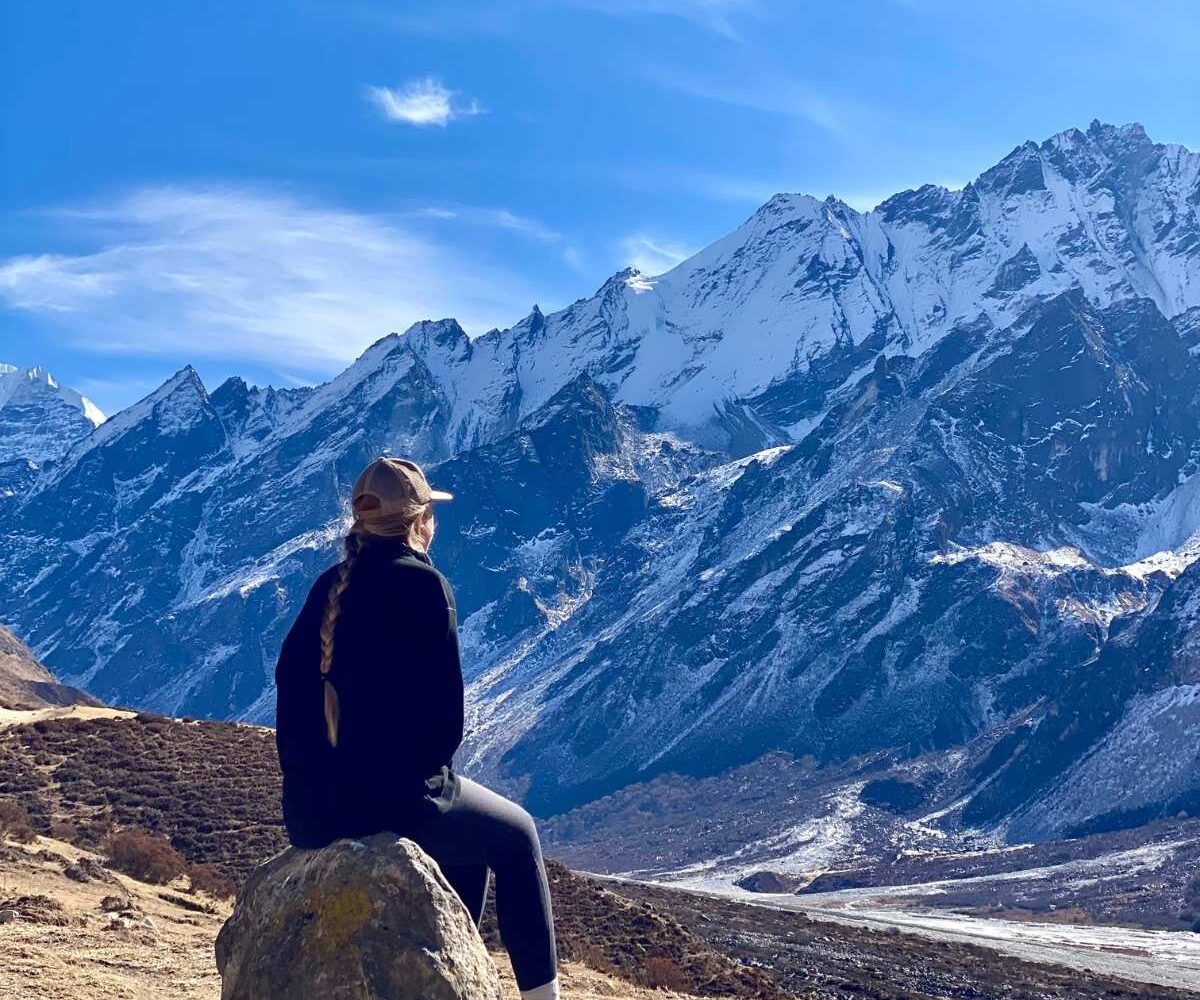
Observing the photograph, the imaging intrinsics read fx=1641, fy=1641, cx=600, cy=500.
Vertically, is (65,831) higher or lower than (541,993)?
higher

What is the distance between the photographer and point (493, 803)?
39.7ft

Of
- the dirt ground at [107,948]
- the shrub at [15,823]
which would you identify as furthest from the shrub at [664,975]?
the shrub at [15,823]

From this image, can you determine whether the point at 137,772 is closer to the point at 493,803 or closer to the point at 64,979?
the point at 64,979

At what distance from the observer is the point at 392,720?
1143 cm

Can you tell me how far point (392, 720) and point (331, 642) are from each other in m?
0.71

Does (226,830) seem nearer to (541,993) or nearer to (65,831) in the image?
(65,831)

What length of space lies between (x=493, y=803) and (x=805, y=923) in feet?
299

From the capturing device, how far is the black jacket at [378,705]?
11461 mm

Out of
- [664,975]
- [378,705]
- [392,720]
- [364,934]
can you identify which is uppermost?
[378,705]

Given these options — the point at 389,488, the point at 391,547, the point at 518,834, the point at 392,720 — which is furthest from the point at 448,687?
the point at 389,488

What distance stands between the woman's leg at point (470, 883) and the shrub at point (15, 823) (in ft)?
75.0

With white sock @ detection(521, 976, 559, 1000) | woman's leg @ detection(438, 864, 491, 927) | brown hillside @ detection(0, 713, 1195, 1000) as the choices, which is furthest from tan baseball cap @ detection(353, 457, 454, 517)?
brown hillside @ detection(0, 713, 1195, 1000)

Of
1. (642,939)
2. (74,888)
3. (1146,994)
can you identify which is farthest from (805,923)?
(74,888)

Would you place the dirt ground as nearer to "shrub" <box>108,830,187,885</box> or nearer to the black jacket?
"shrub" <box>108,830,187,885</box>
